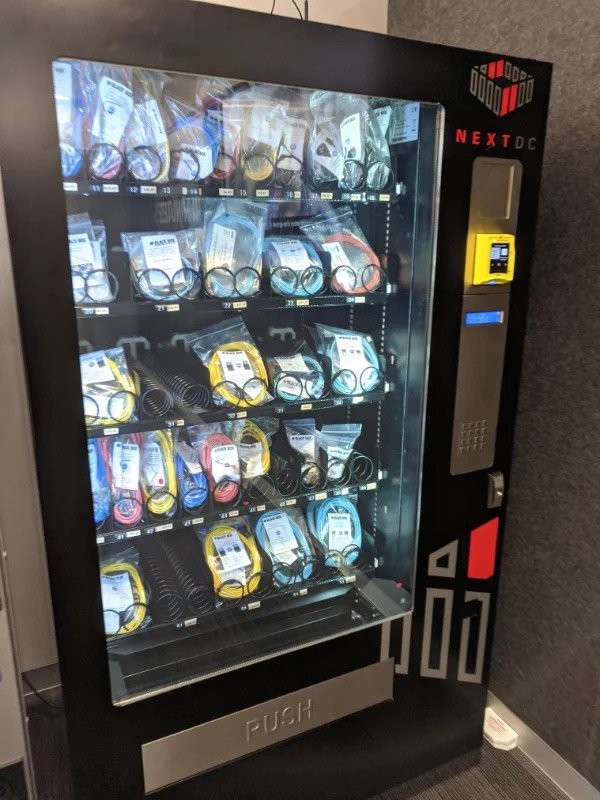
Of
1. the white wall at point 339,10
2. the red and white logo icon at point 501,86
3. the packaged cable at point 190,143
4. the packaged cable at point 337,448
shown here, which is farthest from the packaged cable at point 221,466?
the white wall at point 339,10

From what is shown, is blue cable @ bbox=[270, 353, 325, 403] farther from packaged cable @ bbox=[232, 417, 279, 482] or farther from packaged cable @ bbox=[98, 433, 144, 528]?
packaged cable @ bbox=[98, 433, 144, 528]

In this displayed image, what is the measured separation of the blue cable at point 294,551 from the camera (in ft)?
5.08

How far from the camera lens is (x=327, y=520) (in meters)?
1.64

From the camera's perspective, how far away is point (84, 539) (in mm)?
1141

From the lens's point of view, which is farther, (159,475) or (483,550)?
(483,550)

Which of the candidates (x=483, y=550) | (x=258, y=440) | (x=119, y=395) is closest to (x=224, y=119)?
(x=119, y=395)

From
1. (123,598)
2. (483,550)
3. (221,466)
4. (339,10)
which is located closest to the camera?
(123,598)

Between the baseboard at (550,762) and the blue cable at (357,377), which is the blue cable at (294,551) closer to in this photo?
the blue cable at (357,377)

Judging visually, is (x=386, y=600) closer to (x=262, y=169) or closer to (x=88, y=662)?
(x=88, y=662)

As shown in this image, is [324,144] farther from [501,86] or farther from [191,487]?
[191,487]

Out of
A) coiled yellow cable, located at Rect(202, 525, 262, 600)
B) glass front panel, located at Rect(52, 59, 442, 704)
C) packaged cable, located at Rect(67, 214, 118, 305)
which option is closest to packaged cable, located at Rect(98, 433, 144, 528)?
glass front panel, located at Rect(52, 59, 442, 704)

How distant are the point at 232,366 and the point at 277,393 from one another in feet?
0.42

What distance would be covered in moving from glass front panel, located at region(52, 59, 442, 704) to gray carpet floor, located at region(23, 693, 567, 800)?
0.58m

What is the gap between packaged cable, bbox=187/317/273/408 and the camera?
1406 mm
